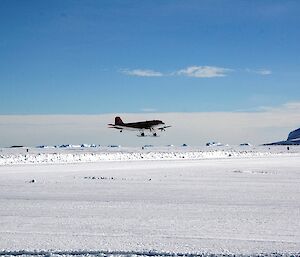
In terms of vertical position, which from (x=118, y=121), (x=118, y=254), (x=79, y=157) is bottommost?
(x=118, y=254)

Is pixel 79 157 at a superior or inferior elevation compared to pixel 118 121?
inferior

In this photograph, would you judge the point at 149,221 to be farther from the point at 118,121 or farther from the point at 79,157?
the point at 118,121

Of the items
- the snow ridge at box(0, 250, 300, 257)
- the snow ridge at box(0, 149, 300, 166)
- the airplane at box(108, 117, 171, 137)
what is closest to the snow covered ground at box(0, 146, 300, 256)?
the snow ridge at box(0, 250, 300, 257)

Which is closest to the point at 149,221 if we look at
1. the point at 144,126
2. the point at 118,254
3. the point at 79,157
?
A: the point at 118,254

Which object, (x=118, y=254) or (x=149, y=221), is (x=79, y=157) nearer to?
(x=149, y=221)

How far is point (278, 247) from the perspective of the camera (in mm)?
6730

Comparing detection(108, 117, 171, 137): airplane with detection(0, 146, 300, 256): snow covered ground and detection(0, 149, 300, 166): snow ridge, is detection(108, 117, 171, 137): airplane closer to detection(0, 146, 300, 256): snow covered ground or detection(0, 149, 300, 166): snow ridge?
detection(0, 149, 300, 166): snow ridge

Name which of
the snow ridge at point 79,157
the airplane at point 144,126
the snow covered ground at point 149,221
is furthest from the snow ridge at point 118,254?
the airplane at point 144,126

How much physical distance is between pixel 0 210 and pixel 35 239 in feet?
11.2

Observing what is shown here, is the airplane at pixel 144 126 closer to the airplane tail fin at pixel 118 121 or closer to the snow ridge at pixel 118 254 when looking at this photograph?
the airplane tail fin at pixel 118 121

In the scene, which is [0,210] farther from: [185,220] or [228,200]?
[228,200]

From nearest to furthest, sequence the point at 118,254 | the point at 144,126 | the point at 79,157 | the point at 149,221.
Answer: the point at 118,254
the point at 149,221
the point at 79,157
the point at 144,126

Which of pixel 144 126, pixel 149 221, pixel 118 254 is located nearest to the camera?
pixel 118 254

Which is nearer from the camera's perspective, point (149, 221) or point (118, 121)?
point (149, 221)
